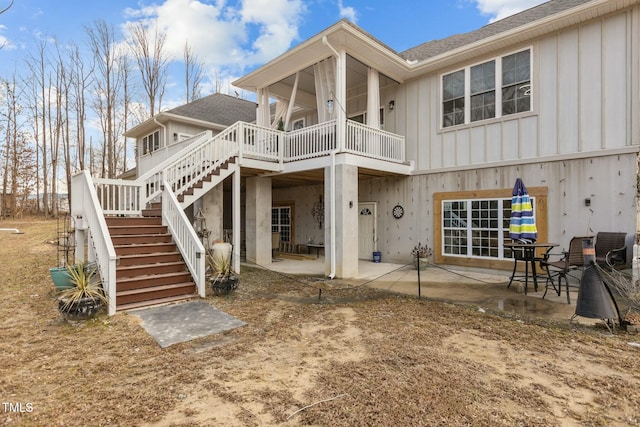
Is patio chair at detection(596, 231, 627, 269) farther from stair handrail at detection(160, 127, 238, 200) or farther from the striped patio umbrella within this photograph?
stair handrail at detection(160, 127, 238, 200)

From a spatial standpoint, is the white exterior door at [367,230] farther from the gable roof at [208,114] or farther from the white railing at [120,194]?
the gable roof at [208,114]

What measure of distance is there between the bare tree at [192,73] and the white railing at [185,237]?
19.8 metres

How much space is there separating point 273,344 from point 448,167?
23.8ft

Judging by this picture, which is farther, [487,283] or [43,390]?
[487,283]

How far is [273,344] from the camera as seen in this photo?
3.99m

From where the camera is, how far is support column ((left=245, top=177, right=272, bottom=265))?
1009cm

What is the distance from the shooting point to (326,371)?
3.28 metres

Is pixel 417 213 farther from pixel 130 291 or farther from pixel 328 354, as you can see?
pixel 130 291

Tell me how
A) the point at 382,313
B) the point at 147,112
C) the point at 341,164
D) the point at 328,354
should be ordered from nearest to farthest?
1. the point at 328,354
2. the point at 382,313
3. the point at 341,164
4. the point at 147,112

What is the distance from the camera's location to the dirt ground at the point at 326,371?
255cm

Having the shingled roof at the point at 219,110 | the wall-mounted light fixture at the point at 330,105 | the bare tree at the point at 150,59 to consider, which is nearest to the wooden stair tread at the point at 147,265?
the wall-mounted light fixture at the point at 330,105

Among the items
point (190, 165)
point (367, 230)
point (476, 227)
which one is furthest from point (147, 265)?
point (476, 227)

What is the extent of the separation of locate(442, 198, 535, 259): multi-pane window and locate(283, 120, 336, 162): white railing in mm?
3697

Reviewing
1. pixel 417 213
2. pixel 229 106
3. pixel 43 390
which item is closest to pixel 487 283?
pixel 417 213
